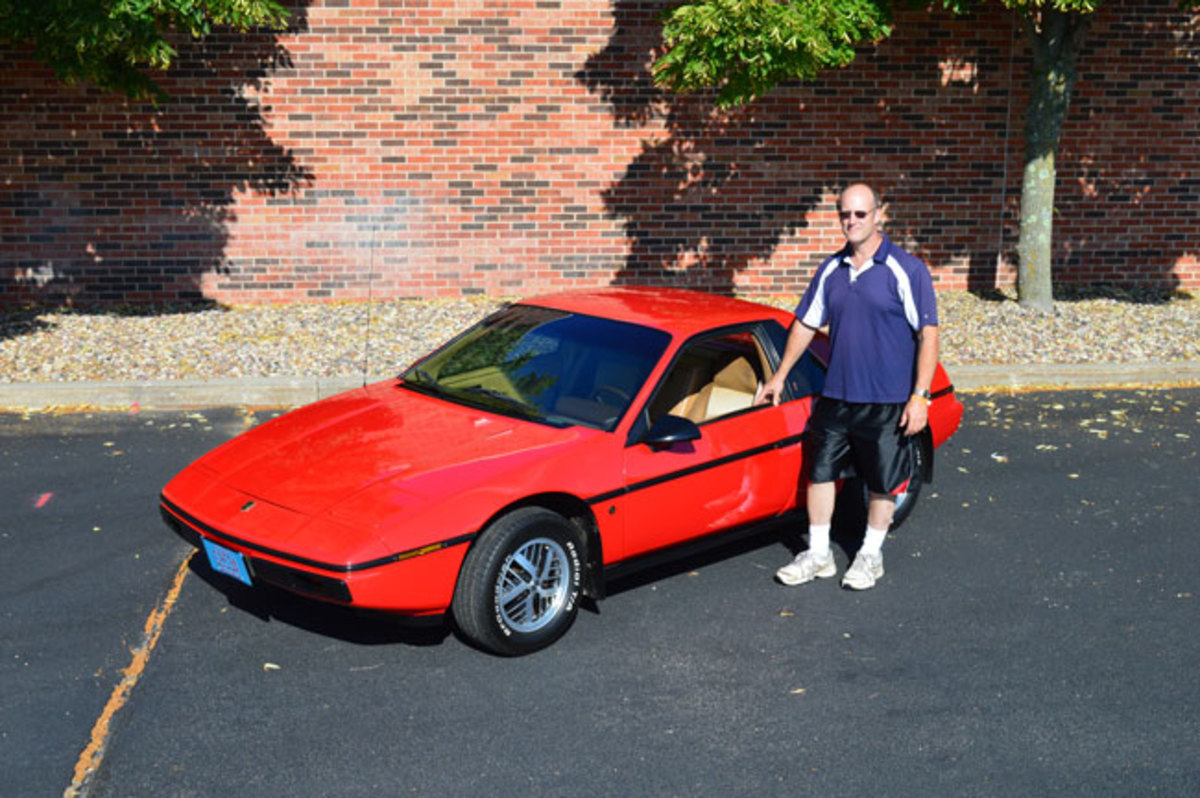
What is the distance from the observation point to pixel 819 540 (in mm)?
5871

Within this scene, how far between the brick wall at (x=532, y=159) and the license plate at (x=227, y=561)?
7598mm

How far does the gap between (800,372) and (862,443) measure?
685 mm

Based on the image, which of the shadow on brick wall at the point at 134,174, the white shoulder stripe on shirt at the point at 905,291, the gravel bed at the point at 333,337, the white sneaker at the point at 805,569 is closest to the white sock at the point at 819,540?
the white sneaker at the point at 805,569

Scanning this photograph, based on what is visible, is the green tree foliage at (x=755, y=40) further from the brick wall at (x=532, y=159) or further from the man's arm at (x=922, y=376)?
the man's arm at (x=922, y=376)

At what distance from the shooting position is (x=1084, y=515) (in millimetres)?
6934

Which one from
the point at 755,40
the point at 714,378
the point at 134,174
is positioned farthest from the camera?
the point at 134,174

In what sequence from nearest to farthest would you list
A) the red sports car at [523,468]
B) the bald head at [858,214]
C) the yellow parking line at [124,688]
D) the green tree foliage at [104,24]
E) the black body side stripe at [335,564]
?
the yellow parking line at [124,688]
the black body side stripe at [335,564]
the red sports car at [523,468]
the bald head at [858,214]
the green tree foliage at [104,24]

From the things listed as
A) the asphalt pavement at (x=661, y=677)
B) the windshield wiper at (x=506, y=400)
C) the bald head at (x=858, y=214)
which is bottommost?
the asphalt pavement at (x=661, y=677)

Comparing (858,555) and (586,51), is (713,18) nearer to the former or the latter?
(586,51)

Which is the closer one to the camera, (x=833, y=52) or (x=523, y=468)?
(x=523, y=468)

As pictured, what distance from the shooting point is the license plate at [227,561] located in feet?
15.6

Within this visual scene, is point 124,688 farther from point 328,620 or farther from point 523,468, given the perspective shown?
point 523,468

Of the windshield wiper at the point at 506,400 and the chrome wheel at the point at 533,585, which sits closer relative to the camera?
the chrome wheel at the point at 533,585

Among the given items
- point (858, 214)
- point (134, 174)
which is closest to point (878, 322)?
point (858, 214)
